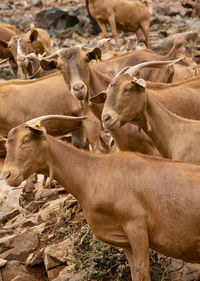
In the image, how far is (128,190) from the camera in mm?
5750

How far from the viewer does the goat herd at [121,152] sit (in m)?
5.61

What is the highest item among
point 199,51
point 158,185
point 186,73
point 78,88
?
point 158,185

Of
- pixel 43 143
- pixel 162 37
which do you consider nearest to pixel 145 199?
pixel 43 143

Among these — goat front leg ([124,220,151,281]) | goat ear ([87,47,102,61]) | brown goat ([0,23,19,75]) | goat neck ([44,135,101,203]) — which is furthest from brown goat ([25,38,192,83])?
goat front leg ([124,220,151,281])

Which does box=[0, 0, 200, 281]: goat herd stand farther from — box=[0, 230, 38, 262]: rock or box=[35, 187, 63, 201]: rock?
box=[0, 230, 38, 262]: rock

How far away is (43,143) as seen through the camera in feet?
20.2

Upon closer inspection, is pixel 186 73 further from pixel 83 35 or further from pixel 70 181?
pixel 83 35

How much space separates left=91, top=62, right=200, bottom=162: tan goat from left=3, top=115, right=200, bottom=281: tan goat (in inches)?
39.7

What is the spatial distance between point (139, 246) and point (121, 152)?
3.60ft

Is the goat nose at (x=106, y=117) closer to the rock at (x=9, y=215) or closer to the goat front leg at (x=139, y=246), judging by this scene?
the goat front leg at (x=139, y=246)

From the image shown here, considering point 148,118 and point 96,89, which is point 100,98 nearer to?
point 148,118

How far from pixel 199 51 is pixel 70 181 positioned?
37.5 ft

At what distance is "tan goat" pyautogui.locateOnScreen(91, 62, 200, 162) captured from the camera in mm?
7039

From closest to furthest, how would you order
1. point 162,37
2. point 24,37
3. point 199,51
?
point 24,37
point 199,51
point 162,37
